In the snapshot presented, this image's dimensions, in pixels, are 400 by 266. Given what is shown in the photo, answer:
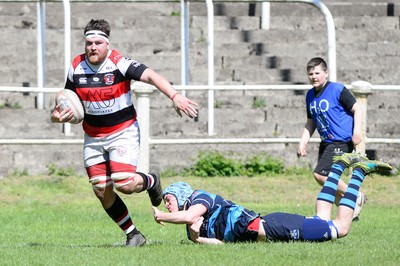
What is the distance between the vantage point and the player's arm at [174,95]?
33.1ft

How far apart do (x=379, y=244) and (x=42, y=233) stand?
3.77 m

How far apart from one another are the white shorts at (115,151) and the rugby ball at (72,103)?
11.6 inches

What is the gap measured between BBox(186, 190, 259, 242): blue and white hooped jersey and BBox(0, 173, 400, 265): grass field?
10.2 inches

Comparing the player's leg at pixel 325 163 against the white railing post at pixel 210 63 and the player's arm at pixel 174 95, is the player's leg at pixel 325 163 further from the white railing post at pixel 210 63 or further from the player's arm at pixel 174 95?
the white railing post at pixel 210 63

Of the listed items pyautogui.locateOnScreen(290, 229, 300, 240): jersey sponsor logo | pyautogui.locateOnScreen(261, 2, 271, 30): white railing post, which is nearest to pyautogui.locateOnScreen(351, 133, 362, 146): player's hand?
pyautogui.locateOnScreen(290, 229, 300, 240): jersey sponsor logo

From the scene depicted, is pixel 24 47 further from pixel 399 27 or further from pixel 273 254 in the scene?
pixel 273 254

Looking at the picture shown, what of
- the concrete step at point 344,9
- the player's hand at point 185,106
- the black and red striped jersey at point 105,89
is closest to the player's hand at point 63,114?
the black and red striped jersey at point 105,89

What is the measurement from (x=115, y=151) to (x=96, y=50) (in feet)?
2.94

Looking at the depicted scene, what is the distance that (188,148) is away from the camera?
17000 millimetres

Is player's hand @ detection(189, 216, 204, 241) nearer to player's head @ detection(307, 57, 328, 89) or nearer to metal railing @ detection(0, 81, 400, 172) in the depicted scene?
player's head @ detection(307, 57, 328, 89)

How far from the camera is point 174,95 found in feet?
33.8

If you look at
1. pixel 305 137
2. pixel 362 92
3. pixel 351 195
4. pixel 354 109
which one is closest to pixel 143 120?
pixel 362 92

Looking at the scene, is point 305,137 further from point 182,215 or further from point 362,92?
point 362,92

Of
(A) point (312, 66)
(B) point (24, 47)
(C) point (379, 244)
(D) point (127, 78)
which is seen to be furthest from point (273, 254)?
(B) point (24, 47)
